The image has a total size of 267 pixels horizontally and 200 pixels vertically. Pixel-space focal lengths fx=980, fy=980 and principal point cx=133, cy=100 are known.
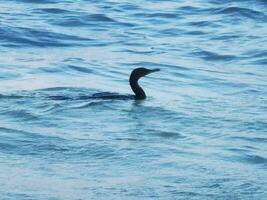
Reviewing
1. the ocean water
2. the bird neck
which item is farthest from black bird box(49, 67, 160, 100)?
the ocean water

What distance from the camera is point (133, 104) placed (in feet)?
51.5

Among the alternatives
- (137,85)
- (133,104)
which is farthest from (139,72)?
(133,104)

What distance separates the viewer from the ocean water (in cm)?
1085

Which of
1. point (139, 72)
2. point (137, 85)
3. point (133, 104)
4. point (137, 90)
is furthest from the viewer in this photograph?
point (139, 72)

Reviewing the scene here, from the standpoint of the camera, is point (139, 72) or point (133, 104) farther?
point (139, 72)

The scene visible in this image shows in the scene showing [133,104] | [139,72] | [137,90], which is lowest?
[133,104]

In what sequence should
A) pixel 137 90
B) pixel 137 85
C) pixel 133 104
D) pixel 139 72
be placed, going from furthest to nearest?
pixel 139 72 → pixel 137 85 → pixel 137 90 → pixel 133 104

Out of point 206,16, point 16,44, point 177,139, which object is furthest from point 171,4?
point 177,139

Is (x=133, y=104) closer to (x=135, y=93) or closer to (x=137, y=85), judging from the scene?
(x=135, y=93)

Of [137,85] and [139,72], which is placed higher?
[139,72]

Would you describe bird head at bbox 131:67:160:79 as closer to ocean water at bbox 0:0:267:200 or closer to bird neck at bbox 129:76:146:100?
bird neck at bbox 129:76:146:100

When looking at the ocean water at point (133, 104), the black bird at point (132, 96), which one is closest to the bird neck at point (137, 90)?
the black bird at point (132, 96)

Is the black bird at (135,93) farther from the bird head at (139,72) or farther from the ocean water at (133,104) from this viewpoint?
the ocean water at (133,104)

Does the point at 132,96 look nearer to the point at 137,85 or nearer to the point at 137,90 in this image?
the point at 137,90
